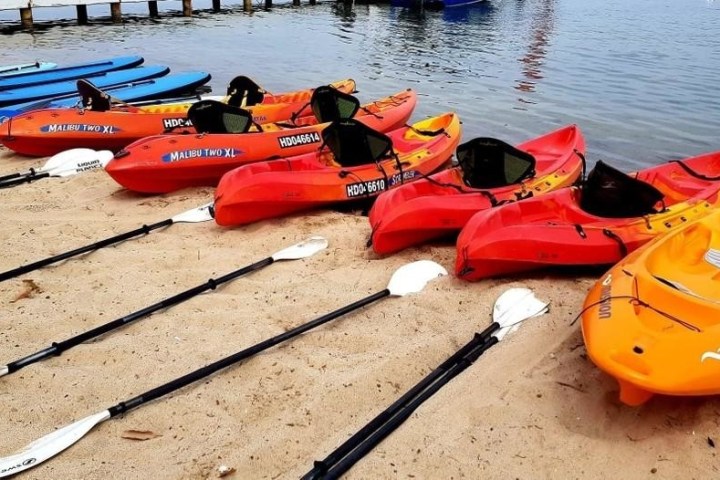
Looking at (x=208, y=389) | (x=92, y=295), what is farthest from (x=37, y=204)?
(x=208, y=389)

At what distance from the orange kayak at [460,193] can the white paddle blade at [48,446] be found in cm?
259

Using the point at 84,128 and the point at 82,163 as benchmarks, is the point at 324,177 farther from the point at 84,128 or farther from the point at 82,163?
the point at 84,128

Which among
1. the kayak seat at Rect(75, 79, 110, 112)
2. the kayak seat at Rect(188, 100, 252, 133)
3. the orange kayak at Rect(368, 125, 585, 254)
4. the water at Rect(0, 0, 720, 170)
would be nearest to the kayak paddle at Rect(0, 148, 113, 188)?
the kayak seat at Rect(75, 79, 110, 112)

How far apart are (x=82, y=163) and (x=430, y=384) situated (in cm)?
553

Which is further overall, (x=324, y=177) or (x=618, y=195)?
(x=324, y=177)

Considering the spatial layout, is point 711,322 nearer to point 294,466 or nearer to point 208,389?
point 294,466

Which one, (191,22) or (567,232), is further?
(191,22)

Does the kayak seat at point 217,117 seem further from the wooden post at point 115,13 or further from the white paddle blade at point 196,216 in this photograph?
the wooden post at point 115,13

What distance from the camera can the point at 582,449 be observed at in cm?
286

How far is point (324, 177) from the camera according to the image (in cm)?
579

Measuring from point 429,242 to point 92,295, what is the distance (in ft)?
9.07

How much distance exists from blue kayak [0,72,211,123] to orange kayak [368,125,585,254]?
5.97m

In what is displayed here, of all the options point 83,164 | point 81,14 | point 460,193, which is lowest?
point 83,164

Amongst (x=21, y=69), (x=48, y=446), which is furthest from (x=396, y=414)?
(x=21, y=69)
